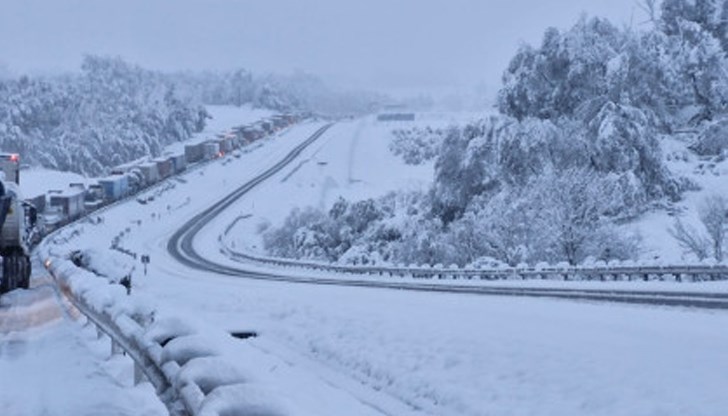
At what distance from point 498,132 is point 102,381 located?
5475 cm

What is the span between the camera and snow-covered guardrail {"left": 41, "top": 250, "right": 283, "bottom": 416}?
516 centimetres

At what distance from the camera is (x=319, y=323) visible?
1780cm

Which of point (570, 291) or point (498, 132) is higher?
point (498, 132)

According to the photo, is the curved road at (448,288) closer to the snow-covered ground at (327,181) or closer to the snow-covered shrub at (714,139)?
the snow-covered ground at (327,181)

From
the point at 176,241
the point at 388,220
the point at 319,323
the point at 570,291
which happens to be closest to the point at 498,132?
the point at 388,220

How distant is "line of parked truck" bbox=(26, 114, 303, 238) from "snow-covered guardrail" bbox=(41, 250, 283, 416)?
163 ft

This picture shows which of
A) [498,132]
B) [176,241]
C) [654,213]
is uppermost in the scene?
[498,132]

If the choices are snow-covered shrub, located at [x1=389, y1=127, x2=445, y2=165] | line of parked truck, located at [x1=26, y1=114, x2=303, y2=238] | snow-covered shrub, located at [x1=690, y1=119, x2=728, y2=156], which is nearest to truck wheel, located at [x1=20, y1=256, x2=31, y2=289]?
line of parked truck, located at [x1=26, y1=114, x2=303, y2=238]

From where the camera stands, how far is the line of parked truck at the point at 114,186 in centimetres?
8569

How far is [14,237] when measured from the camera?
23.4 m

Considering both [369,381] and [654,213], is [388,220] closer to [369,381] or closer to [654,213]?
[654,213]

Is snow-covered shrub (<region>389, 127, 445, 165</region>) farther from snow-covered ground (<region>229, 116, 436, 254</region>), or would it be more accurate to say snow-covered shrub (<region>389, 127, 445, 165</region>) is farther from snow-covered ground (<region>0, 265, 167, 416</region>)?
snow-covered ground (<region>0, 265, 167, 416</region>)

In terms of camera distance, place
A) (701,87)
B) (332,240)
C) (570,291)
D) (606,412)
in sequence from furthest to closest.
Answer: (332,240)
(701,87)
(570,291)
(606,412)

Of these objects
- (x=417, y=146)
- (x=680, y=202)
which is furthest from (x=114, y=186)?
(x=417, y=146)
